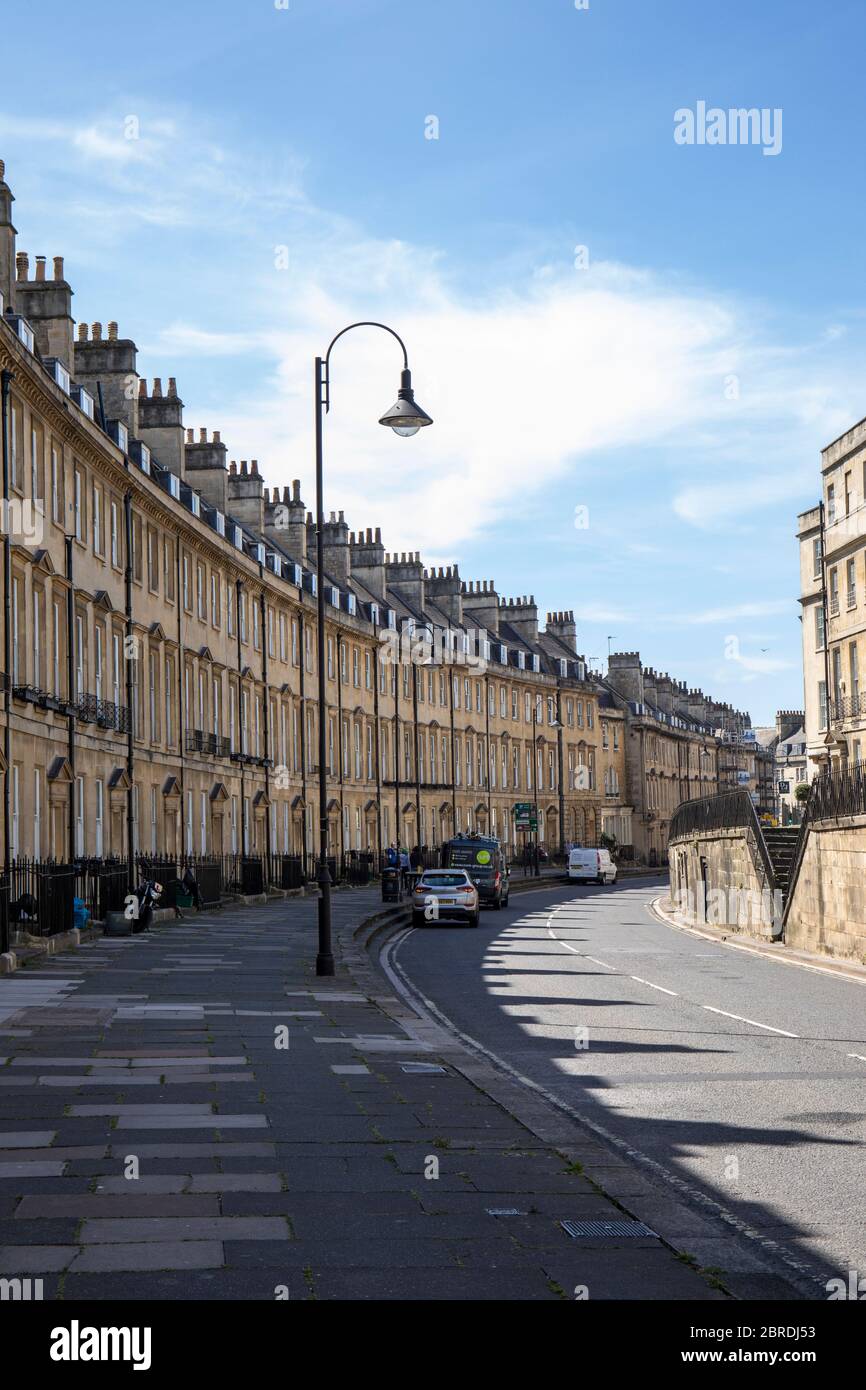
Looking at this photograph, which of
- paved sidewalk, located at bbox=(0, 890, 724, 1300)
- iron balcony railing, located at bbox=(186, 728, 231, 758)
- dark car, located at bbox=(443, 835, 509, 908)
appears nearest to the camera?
paved sidewalk, located at bbox=(0, 890, 724, 1300)

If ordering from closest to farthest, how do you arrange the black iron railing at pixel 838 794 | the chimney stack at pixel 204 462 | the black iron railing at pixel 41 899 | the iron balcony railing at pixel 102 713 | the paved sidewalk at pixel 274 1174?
the paved sidewalk at pixel 274 1174
the black iron railing at pixel 41 899
the black iron railing at pixel 838 794
the iron balcony railing at pixel 102 713
the chimney stack at pixel 204 462

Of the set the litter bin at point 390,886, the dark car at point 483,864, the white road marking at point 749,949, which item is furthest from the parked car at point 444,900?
the dark car at point 483,864

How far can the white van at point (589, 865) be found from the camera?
80.2 metres

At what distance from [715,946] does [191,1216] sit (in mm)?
28823

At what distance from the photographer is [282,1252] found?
6.95 m

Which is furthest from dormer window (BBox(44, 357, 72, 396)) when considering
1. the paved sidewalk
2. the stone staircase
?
the paved sidewalk

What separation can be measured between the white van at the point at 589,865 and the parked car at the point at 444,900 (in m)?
39.3

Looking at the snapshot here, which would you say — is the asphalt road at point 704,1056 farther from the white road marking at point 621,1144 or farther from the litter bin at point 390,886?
the litter bin at point 390,886

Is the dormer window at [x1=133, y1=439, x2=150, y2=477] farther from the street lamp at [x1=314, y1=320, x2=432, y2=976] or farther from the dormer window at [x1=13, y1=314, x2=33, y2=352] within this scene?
the street lamp at [x1=314, y1=320, x2=432, y2=976]

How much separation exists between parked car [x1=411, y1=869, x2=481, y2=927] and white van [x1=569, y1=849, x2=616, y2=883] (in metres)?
39.3

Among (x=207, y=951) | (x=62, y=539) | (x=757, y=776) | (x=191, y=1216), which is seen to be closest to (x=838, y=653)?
(x=62, y=539)

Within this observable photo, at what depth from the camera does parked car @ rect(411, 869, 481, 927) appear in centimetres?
4075

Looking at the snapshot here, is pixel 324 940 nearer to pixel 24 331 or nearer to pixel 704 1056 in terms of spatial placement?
pixel 704 1056
